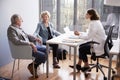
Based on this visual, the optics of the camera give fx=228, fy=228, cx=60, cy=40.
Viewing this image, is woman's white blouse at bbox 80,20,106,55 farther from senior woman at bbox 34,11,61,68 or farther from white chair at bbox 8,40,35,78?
white chair at bbox 8,40,35,78

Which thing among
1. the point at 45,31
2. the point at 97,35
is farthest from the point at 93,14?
the point at 45,31

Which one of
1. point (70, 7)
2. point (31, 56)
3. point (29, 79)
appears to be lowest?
point (29, 79)

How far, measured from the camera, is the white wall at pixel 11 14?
4305 millimetres

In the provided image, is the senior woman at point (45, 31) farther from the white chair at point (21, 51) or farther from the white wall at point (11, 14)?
the white chair at point (21, 51)

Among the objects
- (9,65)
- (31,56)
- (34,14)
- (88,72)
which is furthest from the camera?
(34,14)

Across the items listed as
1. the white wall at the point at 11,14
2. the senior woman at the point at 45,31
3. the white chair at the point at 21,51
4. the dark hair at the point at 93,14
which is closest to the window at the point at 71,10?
the white wall at the point at 11,14

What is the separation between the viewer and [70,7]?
17.7 feet

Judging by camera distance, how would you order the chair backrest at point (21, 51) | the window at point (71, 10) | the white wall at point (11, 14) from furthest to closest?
the window at point (71, 10) → the white wall at point (11, 14) → the chair backrest at point (21, 51)

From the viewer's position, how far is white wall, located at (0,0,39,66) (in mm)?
4305

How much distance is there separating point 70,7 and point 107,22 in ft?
3.45

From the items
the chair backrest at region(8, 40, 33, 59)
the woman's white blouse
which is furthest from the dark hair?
the chair backrest at region(8, 40, 33, 59)

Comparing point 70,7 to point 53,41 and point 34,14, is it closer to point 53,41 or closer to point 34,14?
point 34,14

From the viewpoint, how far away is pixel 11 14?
450 centimetres

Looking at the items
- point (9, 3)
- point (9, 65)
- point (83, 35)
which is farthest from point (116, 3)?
point (9, 65)
